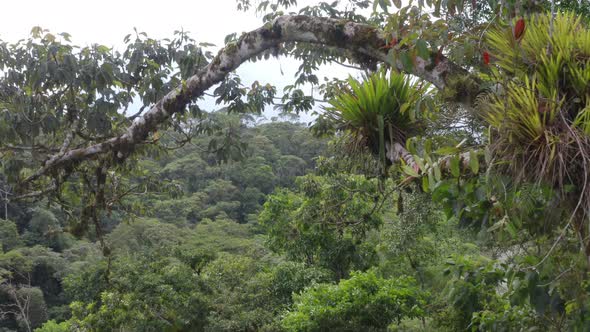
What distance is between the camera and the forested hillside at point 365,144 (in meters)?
1.62

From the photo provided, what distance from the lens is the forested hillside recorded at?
63.6 inches

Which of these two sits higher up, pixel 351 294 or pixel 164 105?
pixel 164 105

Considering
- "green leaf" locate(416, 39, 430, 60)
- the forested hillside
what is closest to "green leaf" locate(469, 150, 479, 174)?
the forested hillside

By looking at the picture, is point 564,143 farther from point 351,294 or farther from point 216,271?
point 216,271

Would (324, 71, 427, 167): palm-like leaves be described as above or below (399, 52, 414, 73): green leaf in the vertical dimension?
below

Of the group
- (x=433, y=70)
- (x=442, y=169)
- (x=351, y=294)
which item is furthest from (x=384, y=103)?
(x=351, y=294)

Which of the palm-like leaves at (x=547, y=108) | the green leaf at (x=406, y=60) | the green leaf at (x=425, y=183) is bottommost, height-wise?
the green leaf at (x=425, y=183)

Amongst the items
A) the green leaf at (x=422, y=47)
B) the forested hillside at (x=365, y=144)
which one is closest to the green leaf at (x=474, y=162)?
the forested hillside at (x=365, y=144)

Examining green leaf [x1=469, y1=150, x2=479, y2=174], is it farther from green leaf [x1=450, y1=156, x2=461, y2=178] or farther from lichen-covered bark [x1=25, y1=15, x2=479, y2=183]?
lichen-covered bark [x1=25, y1=15, x2=479, y2=183]

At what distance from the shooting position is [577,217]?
1.63 m

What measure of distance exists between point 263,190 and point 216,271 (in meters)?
17.2

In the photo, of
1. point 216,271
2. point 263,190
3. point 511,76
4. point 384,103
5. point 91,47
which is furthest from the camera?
point 263,190

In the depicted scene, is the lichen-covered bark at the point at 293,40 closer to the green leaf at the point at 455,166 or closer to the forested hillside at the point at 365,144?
the forested hillside at the point at 365,144

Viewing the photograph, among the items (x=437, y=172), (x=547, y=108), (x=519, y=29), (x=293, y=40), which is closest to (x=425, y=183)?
(x=437, y=172)
